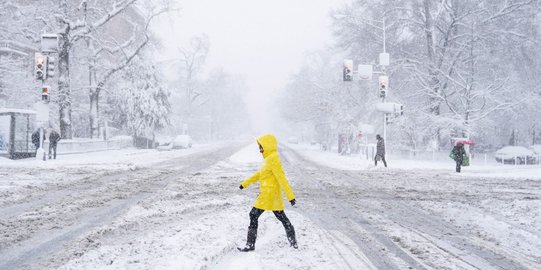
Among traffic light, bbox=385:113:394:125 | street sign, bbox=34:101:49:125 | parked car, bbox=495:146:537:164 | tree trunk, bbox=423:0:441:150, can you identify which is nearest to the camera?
street sign, bbox=34:101:49:125

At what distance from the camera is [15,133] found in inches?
894

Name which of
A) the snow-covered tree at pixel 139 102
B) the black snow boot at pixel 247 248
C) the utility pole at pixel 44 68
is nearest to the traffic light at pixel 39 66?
the utility pole at pixel 44 68

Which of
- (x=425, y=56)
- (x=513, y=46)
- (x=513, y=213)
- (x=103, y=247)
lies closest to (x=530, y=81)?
(x=513, y=46)

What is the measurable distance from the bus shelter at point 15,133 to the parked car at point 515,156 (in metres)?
28.3

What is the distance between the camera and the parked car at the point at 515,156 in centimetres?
2981

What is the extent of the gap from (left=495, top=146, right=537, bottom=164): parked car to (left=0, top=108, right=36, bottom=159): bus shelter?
2829cm

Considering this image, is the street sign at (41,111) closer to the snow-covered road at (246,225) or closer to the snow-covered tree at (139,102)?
the snow-covered road at (246,225)

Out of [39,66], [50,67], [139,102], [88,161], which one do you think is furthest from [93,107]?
[39,66]

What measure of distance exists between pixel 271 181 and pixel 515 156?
91.2 feet

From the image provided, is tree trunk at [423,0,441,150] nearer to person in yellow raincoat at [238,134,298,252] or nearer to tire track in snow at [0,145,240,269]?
tire track in snow at [0,145,240,269]

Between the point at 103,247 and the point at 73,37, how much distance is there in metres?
26.5

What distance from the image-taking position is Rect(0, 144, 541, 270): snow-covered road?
559 centimetres

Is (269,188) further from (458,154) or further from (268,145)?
(458,154)

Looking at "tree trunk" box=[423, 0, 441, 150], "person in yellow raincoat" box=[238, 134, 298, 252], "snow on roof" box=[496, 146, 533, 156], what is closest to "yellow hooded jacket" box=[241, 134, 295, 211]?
"person in yellow raincoat" box=[238, 134, 298, 252]
